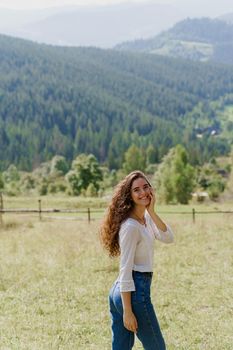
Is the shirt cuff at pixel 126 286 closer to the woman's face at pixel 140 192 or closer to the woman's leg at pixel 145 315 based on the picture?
the woman's leg at pixel 145 315

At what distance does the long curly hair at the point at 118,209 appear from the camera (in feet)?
18.2

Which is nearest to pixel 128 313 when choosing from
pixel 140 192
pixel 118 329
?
pixel 118 329

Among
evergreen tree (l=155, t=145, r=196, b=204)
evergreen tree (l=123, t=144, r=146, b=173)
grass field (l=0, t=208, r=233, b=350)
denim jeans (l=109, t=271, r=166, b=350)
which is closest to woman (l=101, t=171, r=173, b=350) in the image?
denim jeans (l=109, t=271, r=166, b=350)

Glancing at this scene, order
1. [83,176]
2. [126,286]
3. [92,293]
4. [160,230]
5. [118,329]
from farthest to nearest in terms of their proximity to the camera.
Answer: [83,176] → [92,293] → [160,230] → [118,329] → [126,286]

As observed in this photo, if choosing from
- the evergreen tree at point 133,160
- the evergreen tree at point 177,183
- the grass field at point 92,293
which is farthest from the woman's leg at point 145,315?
the evergreen tree at point 133,160

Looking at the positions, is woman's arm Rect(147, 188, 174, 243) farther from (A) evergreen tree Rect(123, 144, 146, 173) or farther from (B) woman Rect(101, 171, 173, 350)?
(A) evergreen tree Rect(123, 144, 146, 173)

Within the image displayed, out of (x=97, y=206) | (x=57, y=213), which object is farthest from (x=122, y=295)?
(x=97, y=206)

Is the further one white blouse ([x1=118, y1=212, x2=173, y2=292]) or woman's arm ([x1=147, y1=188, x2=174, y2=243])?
woman's arm ([x1=147, y1=188, x2=174, y2=243])

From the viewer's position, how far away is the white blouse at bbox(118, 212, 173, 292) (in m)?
5.39

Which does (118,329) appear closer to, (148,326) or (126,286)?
(148,326)

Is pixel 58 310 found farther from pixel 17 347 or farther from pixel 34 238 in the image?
pixel 34 238

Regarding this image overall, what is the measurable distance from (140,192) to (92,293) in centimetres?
648

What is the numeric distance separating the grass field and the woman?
9.44ft

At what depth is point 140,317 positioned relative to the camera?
18.0 ft
